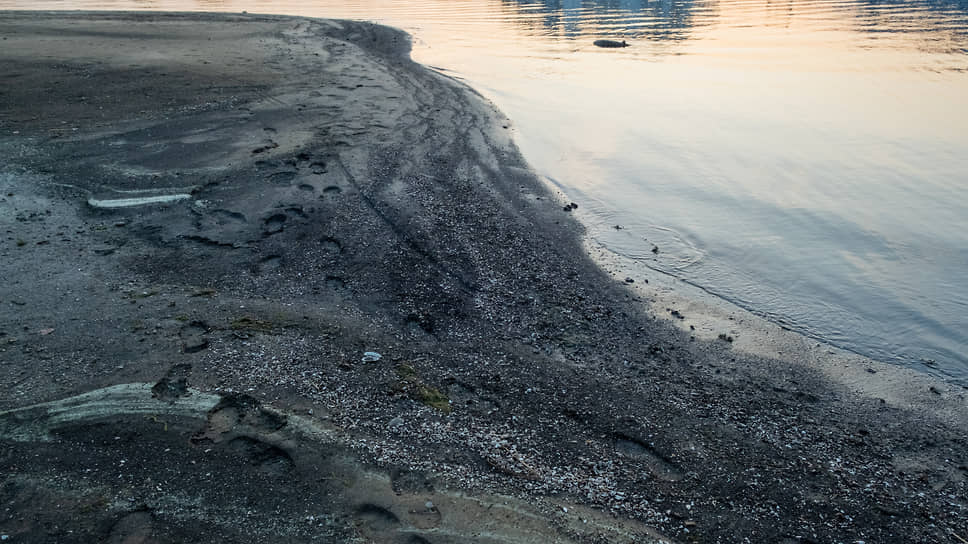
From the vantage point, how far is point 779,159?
14891 mm

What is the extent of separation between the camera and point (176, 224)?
9.52 meters

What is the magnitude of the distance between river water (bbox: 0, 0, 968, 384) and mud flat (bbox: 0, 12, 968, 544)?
1421 millimetres

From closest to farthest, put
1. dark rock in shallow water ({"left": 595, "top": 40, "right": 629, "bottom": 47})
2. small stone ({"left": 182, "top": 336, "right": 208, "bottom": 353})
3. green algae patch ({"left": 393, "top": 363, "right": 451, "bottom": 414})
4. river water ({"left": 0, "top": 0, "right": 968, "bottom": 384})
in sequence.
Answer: green algae patch ({"left": 393, "top": 363, "right": 451, "bottom": 414})
small stone ({"left": 182, "top": 336, "right": 208, "bottom": 353})
river water ({"left": 0, "top": 0, "right": 968, "bottom": 384})
dark rock in shallow water ({"left": 595, "top": 40, "right": 629, "bottom": 47})

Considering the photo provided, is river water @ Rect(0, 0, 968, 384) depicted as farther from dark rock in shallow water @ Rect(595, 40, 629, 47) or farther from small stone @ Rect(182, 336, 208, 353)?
small stone @ Rect(182, 336, 208, 353)

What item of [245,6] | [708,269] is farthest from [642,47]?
[245,6]

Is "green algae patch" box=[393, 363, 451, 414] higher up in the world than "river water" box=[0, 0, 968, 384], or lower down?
lower down

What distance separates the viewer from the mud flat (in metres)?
4.85

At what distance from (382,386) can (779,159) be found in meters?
12.7

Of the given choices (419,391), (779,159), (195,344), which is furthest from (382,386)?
(779,159)

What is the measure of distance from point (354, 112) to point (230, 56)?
8.85 meters

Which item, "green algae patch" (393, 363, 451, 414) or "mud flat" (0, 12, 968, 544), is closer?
"mud flat" (0, 12, 968, 544)

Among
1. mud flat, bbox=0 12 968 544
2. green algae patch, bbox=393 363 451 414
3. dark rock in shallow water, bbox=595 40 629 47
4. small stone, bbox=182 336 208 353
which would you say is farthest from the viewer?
dark rock in shallow water, bbox=595 40 629 47

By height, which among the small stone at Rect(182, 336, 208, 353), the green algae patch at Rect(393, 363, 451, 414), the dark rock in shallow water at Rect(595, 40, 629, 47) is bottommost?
the green algae patch at Rect(393, 363, 451, 414)

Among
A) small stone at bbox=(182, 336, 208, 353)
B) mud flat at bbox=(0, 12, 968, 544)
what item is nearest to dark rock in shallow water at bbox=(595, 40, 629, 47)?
mud flat at bbox=(0, 12, 968, 544)
